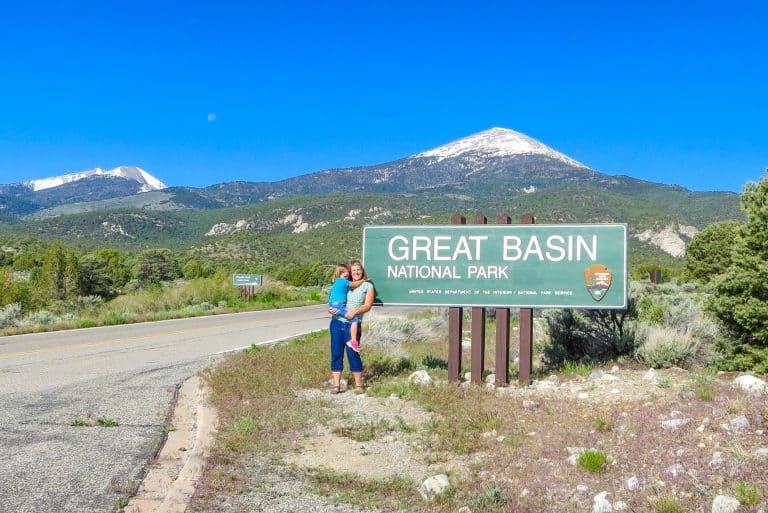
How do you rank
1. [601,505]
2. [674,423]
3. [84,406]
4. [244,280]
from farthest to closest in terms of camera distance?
1. [244,280]
2. [84,406]
3. [674,423]
4. [601,505]

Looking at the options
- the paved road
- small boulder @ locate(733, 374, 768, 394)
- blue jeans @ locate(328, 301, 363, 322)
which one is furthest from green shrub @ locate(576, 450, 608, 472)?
blue jeans @ locate(328, 301, 363, 322)

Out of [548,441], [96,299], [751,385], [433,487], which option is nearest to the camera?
→ [433,487]

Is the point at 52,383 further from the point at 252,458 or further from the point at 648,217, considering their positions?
the point at 648,217

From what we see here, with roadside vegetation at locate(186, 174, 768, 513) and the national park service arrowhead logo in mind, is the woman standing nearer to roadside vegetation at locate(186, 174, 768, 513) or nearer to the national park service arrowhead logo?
roadside vegetation at locate(186, 174, 768, 513)

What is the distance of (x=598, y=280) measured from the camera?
848 centimetres

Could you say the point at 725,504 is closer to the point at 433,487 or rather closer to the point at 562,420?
the point at 433,487

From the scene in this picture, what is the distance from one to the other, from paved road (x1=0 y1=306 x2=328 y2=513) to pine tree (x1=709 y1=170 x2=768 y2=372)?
6.61 metres

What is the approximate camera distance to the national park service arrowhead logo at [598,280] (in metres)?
8.43

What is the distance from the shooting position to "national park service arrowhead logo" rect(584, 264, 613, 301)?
8.43 metres

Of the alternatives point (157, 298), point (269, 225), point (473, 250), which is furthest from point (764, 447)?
point (269, 225)

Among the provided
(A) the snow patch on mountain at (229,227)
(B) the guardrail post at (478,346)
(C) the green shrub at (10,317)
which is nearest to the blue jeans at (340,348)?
(B) the guardrail post at (478,346)

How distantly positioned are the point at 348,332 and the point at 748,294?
4.80 meters

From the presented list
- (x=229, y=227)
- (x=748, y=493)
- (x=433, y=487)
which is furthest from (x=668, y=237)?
(x=229, y=227)

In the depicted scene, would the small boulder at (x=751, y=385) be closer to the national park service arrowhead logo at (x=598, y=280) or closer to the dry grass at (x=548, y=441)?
the dry grass at (x=548, y=441)
